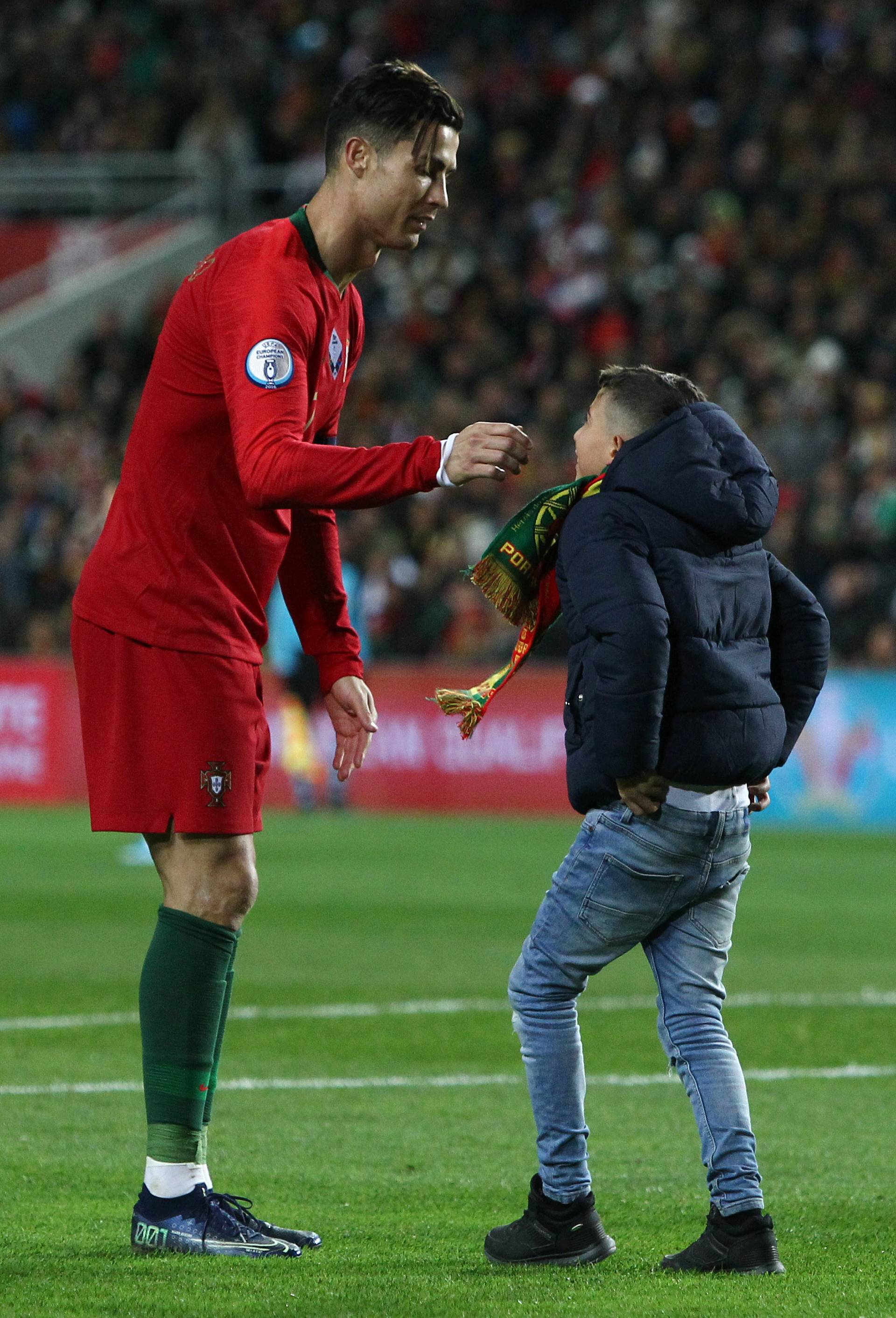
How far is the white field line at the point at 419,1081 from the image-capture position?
6320 millimetres

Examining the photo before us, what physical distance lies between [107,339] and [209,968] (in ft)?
67.0

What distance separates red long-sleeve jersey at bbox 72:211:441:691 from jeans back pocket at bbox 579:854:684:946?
36.8 inches

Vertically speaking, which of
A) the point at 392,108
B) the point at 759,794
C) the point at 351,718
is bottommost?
the point at 759,794

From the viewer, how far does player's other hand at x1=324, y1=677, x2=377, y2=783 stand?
495cm

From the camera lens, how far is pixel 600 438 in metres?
4.32

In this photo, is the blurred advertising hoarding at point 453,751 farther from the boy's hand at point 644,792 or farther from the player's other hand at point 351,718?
the boy's hand at point 644,792

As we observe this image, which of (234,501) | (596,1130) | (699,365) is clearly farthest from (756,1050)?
(699,365)

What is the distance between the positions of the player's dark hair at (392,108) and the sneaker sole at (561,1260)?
7.62 ft

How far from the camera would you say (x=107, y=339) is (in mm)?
24062

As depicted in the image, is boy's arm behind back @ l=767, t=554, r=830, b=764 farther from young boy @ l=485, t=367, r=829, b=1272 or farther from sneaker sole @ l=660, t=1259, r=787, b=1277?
sneaker sole @ l=660, t=1259, r=787, b=1277

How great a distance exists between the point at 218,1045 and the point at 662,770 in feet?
3.89

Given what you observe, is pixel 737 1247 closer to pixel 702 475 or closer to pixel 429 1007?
pixel 702 475

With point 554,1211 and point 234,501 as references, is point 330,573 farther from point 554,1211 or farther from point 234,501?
point 554,1211

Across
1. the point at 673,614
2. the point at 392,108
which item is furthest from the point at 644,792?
the point at 392,108
